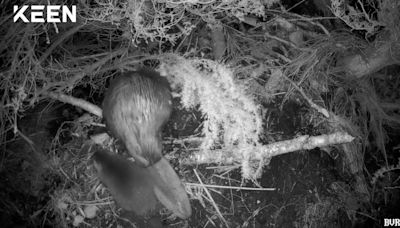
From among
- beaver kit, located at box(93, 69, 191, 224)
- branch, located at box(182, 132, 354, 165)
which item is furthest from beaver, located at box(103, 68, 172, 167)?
branch, located at box(182, 132, 354, 165)

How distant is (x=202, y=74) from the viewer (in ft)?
8.19

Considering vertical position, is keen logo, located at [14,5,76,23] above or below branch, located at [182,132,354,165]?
above

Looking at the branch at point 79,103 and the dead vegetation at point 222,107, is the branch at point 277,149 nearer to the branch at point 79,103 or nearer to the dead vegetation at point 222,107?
the dead vegetation at point 222,107

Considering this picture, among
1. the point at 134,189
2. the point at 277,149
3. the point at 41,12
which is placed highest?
the point at 41,12

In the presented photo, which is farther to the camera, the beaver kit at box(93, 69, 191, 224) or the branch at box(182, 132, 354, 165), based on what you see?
the branch at box(182, 132, 354, 165)

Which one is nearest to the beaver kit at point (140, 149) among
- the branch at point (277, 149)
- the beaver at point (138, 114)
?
the beaver at point (138, 114)

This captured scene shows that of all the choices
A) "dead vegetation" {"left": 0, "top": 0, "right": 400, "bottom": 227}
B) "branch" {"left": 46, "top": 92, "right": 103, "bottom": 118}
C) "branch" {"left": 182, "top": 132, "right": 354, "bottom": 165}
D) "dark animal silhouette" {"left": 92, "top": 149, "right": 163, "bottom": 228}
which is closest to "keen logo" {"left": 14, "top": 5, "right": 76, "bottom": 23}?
"dead vegetation" {"left": 0, "top": 0, "right": 400, "bottom": 227}

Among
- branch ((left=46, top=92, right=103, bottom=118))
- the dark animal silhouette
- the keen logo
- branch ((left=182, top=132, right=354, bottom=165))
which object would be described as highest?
the keen logo

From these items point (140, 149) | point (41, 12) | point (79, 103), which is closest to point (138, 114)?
point (140, 149)

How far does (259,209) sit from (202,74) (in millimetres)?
1044

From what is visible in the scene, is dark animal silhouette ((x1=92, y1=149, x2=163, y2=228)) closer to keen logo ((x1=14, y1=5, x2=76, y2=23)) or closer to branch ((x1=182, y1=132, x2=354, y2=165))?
branch ((x1=182, y1=132, x2=354, y2=165))

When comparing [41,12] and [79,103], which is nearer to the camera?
[41,12]

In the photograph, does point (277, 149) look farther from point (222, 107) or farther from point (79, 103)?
point (79, 103)

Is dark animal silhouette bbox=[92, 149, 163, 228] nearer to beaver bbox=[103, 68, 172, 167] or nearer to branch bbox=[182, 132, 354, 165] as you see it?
beaver bbox=[103, 68, 172, 167]
